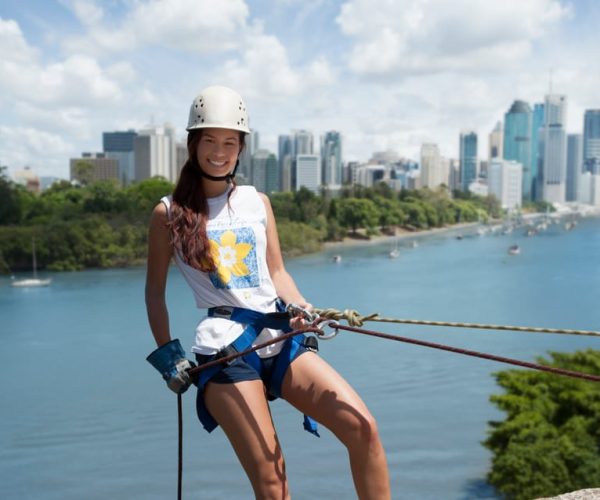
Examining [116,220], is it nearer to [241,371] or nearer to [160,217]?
[160,217]

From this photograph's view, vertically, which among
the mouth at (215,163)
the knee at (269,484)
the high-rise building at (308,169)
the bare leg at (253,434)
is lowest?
the knee at (269,484)

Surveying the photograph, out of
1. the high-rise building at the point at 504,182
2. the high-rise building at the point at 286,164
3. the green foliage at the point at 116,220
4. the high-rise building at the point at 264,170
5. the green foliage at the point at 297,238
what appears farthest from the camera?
the high-rise building at the point at 504,182

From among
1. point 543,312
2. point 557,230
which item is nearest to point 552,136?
point 557,230

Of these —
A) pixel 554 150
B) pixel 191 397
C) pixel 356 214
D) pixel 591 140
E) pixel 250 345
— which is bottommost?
pixel 191 397

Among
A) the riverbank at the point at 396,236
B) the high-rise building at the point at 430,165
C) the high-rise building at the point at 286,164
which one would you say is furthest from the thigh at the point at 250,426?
the high-rise building at the point at 430,165

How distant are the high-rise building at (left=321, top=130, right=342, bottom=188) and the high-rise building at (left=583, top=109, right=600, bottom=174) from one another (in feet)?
128

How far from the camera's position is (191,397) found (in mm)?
11969

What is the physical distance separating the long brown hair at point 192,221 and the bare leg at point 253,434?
0.22m

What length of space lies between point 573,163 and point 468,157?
47.2 ft

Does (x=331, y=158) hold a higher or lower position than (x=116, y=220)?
higher

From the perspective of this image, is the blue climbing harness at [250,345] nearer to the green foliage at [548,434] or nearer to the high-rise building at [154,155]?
the green foliage at [548,434]

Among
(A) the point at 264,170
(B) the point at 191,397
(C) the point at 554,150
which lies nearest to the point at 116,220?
(B) the point at 191,397

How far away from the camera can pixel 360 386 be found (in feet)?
38.9

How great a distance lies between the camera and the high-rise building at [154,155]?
63688 mm
